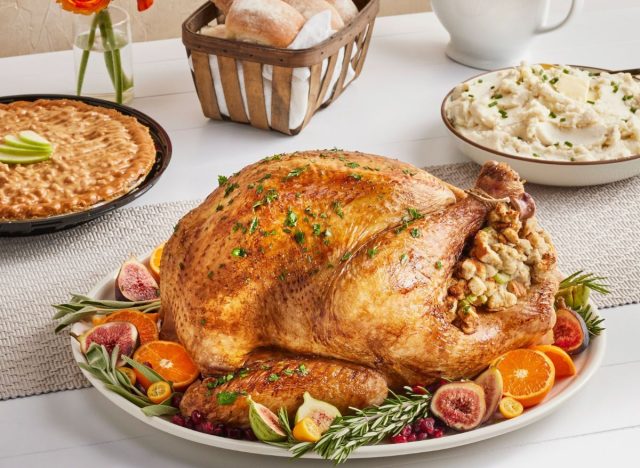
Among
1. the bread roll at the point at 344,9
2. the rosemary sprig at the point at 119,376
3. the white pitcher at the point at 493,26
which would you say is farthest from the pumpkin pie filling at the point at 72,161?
the white pitcher at the point at 493,26

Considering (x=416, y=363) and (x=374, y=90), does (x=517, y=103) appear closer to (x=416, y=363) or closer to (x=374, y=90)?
(x=374, y=90)

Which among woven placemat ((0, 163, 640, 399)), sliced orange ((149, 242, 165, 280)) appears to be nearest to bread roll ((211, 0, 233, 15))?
woven placemat ((0, 163, 640, 399))

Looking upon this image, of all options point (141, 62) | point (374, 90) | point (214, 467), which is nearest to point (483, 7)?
point (374, 90)

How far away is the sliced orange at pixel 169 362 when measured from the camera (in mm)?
1960

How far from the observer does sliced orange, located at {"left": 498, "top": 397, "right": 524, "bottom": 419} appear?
1.84m

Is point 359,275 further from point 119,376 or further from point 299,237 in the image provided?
point 119,376

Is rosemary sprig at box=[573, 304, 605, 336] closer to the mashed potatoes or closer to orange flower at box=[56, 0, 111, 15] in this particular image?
the mashed potatoes

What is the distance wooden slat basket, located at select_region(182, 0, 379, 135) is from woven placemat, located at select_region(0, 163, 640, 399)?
1.68 ft

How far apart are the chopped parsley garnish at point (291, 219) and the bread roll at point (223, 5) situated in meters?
1.51

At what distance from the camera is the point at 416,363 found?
1.88 meters

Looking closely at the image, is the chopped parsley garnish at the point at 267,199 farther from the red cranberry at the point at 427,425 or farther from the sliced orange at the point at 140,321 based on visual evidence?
the red cranberry at the point at 427,425

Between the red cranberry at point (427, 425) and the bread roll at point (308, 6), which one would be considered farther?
the bread roll at point (308, 6)

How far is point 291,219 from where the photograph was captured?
1.89 m

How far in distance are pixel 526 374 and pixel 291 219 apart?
1.96 feet
